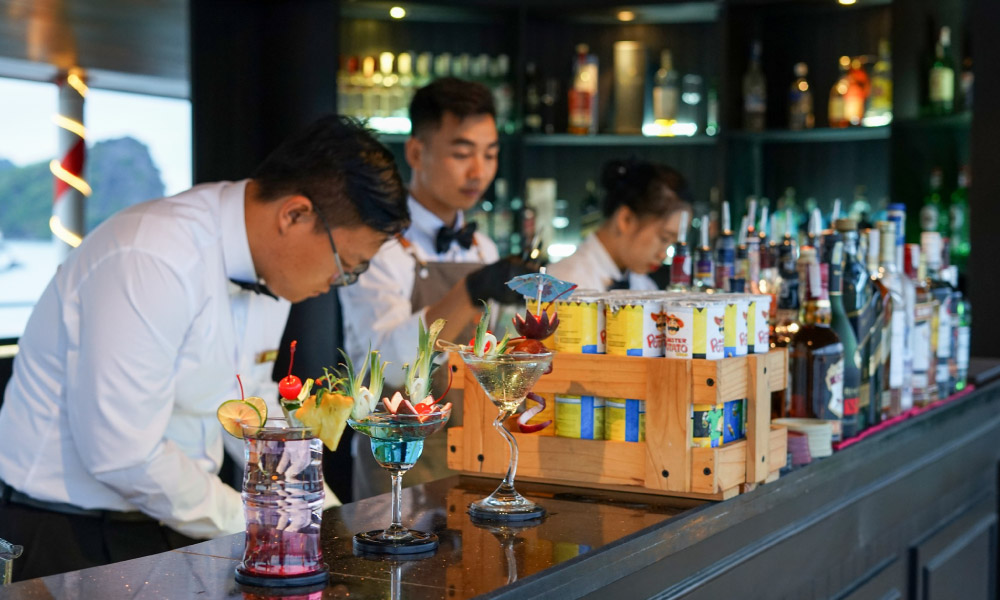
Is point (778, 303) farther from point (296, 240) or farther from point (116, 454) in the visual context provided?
point (116, 454)

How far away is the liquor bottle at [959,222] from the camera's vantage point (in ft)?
13.2

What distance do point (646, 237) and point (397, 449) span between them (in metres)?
2.22

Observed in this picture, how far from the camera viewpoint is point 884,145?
14.1ft

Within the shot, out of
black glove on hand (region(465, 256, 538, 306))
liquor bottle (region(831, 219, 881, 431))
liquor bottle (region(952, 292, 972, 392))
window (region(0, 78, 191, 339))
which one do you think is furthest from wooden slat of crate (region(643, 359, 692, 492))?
window (region(0, 78, 191, 339))

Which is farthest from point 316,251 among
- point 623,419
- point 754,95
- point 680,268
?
point 754,95

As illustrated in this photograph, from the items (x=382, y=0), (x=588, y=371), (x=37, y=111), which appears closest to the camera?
(x=588, y=371)

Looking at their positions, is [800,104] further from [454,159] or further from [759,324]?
[759,324]

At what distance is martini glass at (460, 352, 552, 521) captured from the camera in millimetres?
1251

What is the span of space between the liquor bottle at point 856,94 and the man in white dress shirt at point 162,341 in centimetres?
267

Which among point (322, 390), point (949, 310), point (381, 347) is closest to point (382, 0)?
point (381, 347)

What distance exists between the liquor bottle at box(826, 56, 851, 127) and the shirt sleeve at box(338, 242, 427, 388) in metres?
2.05

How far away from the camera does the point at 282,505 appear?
0.99 metres

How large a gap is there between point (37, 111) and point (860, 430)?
203 inches

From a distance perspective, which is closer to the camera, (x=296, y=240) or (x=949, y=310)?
(x=296, y=240)
